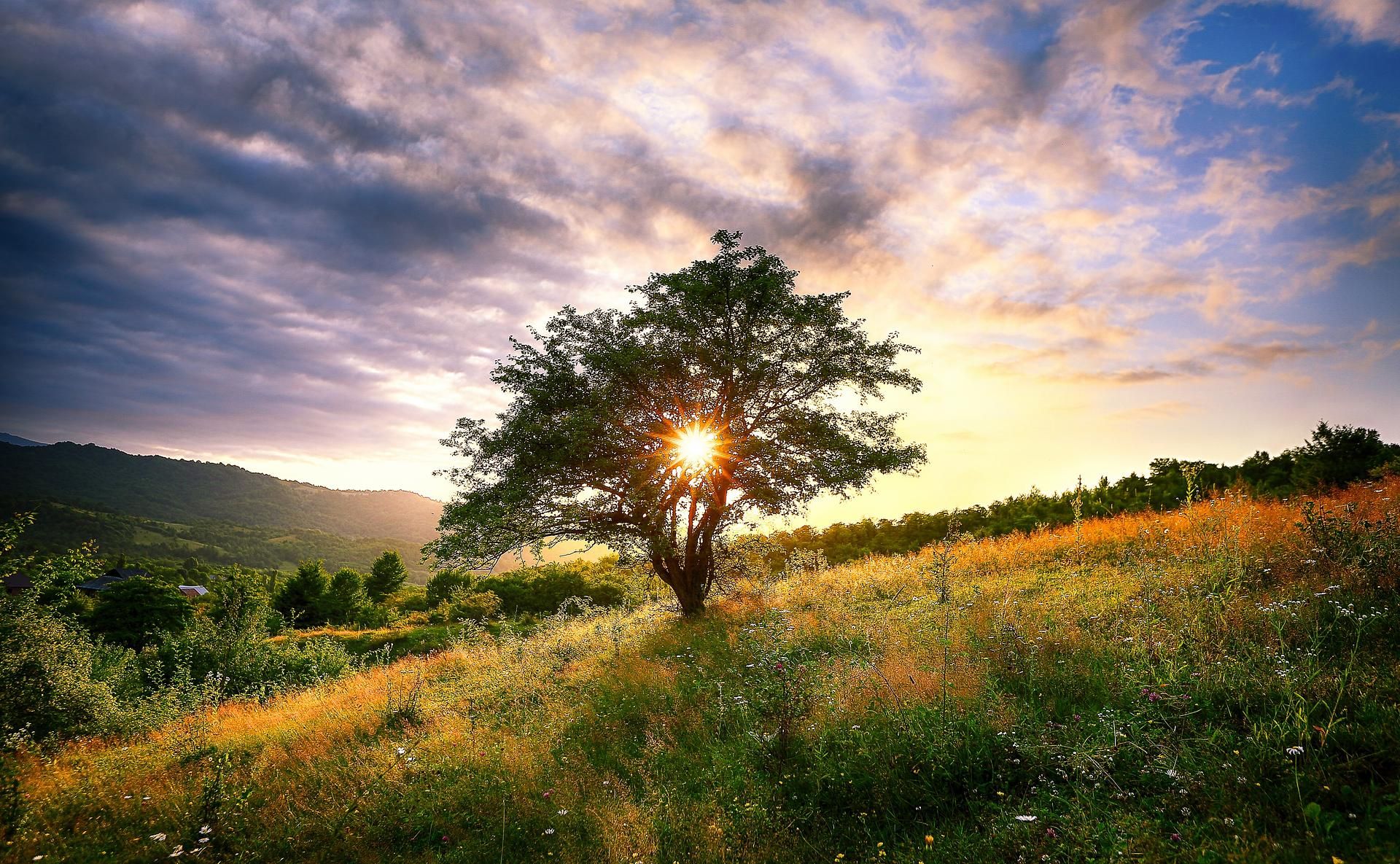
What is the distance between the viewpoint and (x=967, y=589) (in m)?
11.2

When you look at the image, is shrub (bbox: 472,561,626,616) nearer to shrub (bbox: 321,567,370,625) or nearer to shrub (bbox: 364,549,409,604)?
shrub (bbox: 321,567,370,625)

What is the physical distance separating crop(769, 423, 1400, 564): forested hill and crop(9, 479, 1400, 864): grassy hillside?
2302mm

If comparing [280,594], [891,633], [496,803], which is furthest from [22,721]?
[280,594]

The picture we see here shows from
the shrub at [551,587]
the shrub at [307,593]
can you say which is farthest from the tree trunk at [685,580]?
the shrub at [307,593]

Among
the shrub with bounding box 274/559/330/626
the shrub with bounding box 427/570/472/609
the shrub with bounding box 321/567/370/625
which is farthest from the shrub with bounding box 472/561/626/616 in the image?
the shrub with bounding box 274/559/330/626

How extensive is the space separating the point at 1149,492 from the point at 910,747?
16.4m

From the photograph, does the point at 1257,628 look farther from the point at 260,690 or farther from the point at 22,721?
the point at 260,690

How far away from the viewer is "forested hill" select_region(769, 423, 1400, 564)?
1277 centimetres

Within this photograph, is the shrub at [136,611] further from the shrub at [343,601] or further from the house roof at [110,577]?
the house roof at [110,577]

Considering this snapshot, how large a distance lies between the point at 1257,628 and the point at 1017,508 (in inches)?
605

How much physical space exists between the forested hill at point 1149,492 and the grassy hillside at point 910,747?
7.55 feet

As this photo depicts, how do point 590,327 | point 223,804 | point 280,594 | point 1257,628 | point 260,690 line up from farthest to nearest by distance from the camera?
point 280,594 → point 260,690 → point 590,327 → point 223,804 → point 1257,628

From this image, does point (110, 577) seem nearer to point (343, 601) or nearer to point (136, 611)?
point (136, 611)

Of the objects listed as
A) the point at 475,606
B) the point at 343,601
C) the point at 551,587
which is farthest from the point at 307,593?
the point at 551,587
